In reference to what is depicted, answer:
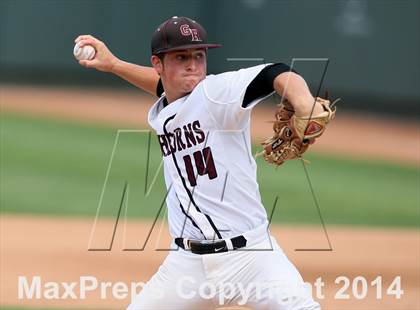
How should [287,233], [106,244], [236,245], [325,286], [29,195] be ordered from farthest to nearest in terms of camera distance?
[29,195] < [287,233] < [106,244] < [325,286] < [236,245]

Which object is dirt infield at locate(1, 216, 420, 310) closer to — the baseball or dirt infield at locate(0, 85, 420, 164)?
the baseball

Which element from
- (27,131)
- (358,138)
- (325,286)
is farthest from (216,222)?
(27,131)

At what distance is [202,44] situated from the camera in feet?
11.3

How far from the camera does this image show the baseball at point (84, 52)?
155 inches

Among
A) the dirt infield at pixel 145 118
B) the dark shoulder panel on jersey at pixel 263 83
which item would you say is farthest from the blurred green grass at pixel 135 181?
the dark shoulder panel on jersey at pixel 263 83

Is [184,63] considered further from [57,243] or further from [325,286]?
[57,243]

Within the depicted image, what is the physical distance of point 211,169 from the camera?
3426mm

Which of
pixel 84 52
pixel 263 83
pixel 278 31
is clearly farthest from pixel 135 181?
pixel 263 83

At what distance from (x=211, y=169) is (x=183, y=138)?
0.60 feet

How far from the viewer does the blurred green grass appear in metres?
9.02

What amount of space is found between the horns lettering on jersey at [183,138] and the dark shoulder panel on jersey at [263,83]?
28 cm

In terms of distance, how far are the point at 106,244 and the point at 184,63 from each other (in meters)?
4.16

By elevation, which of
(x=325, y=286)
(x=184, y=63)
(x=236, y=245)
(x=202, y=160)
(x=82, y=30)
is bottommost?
(x=325, y=286)

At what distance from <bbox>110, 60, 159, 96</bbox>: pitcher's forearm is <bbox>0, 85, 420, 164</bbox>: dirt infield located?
7051 mm
